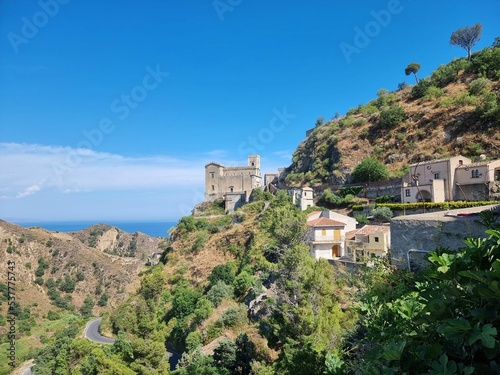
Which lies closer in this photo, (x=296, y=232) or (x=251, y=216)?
(x=296, y=232)

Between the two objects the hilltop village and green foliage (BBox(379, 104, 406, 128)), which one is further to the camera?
green foliage (BBox(379, 104, 406, 128))

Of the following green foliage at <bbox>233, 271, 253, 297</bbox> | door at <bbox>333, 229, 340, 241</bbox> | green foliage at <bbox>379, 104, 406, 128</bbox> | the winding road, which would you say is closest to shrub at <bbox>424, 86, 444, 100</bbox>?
green foliage at <bbox>379, 104, 406, 128</bbox>

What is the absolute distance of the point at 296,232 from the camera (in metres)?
14.8

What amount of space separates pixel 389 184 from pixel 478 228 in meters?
27.8

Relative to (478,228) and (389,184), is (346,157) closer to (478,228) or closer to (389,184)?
(389,184)

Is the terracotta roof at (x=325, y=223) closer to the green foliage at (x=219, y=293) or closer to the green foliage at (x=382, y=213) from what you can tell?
the green foliage at (x=382, y=213)

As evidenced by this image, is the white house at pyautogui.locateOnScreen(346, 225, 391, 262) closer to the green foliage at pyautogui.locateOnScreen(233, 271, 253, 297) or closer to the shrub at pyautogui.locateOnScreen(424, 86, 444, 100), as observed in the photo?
the green foliage at pyautogui.locateOnScreen(233, 271, 253, 297)

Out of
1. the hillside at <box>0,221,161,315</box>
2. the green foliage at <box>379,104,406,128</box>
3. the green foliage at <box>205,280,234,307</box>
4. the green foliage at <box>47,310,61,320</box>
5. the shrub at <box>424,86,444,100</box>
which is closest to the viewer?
the green foliage at <box>205,280,234,307</box>

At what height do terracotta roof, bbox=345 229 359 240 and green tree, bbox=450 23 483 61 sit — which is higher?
green tree, bbox=450 23 483 61

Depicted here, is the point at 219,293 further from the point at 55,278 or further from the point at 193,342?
the point at 55,278

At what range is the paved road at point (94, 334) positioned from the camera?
31.0m

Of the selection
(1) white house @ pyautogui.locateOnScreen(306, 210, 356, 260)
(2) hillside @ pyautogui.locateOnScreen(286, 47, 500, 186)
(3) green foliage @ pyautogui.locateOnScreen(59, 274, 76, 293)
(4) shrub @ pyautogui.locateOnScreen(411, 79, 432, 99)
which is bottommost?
(3) green foliage @ pyautogui.locateOnScreen(59, 274, 76, 293)

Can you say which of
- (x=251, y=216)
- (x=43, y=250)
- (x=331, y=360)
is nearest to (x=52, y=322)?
(x=43, y=250)

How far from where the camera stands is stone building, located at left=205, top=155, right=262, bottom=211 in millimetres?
53969
